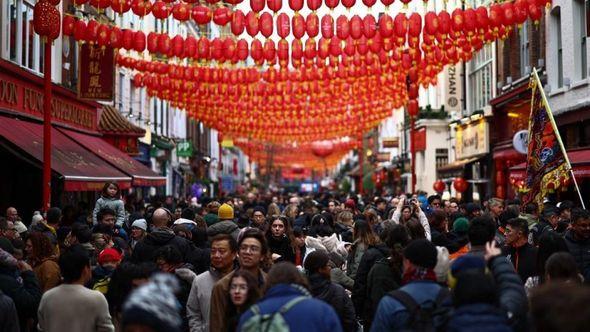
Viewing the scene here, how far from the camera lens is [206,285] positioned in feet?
26.8

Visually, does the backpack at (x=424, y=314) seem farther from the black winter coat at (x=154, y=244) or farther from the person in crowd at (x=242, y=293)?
the black winter coat at (x=154, y=244)

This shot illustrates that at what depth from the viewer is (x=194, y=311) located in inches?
322

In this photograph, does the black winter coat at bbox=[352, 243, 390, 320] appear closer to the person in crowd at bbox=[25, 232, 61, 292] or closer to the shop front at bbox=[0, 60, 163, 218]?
the person in crowd at bbox=[25, 232, 61, 292]

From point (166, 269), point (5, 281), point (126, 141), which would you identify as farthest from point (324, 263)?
point (126, 141)

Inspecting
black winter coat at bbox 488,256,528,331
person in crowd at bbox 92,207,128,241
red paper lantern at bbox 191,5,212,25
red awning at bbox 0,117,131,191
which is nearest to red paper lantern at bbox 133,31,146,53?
red paper lantern at bbox 191,5,212,25

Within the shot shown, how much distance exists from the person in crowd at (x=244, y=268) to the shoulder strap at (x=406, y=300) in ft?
4.73

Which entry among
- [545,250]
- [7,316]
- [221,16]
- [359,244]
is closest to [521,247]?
[545,250]


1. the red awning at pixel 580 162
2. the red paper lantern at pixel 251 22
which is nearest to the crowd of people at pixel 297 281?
the red awning at pixel 580 162

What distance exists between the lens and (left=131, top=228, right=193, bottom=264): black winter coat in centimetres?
983

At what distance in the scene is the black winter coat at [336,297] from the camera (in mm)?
8355

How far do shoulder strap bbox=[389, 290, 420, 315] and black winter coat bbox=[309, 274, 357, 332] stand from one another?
201 centimetres

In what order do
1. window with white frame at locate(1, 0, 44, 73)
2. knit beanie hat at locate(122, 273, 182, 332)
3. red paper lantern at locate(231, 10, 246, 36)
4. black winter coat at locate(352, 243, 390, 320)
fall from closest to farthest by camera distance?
knit beanie hat at locate(122, 273, 182, 332) < black winter coat at locate(352, 243, 390, 320) < window with white frame at locate(1, 0, 44, 73) < red paper lantern at locate(231, 10, 246, 36)

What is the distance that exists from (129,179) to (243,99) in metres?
10.9

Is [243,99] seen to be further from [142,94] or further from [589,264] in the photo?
[589,264]
